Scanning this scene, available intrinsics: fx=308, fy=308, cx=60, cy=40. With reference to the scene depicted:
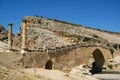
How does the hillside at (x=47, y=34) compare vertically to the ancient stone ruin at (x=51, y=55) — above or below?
above

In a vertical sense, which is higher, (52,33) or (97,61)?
(52,33)

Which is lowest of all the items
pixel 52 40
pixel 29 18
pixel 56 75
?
pixel 56 75

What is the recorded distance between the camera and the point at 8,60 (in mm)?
30875

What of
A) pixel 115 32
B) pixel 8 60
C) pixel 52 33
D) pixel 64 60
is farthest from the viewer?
pixel 115 32

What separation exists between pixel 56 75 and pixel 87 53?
19408 mm

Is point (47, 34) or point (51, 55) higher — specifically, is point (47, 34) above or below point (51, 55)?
above

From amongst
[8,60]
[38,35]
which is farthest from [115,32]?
[8,60]

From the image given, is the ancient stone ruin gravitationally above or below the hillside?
below

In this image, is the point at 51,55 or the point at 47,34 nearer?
the point at 51,55

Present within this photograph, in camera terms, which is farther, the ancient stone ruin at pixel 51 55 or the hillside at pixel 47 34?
the hillside at pixel 47 34

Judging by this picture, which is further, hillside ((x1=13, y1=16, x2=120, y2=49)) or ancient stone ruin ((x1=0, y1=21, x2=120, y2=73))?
hillside ((x1=13, y1=16, x2=120, y2=49))

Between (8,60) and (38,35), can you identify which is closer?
(8,60)

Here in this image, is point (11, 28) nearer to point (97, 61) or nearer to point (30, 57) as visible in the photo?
point (30, 57)

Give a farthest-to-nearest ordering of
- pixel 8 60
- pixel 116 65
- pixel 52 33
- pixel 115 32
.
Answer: pixel 115 32
pixel 116 65
pixel 52 33
pixel 8 60
